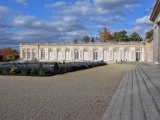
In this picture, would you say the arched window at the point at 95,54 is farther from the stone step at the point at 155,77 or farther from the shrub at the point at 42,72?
the stone step at the point at 155,77

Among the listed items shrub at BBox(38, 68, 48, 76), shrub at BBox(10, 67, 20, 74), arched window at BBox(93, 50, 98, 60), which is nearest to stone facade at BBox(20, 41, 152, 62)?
arched window at BBox(93, 50, 98, 60)

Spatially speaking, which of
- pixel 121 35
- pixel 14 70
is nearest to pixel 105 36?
pixel 121 35

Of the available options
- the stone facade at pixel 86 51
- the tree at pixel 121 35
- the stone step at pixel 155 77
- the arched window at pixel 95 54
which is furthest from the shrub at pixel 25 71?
the tree at pixel 121 35

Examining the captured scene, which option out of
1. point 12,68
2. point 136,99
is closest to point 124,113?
point 136,99

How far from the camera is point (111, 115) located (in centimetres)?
395

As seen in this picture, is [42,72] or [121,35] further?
[121,35]

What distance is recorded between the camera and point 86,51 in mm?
53906

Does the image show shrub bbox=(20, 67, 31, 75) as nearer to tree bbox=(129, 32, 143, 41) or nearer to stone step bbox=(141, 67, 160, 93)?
stone step bbox=(141, 67, 160, 93)

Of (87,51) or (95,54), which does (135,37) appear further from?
(87,51)

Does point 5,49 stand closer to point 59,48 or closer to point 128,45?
point 59,48

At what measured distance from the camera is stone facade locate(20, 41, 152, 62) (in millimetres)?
49562

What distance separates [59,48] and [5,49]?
3072 centimetres

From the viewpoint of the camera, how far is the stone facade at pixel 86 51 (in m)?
49.6

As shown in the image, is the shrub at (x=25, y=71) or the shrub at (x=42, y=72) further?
the shrub at (x=25, y=71)
